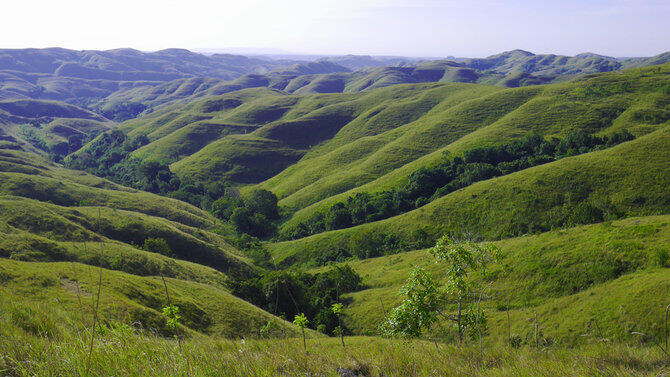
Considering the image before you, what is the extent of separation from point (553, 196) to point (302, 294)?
175ft

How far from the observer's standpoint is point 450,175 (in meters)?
98.8

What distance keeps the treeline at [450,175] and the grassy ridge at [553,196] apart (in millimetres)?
11638

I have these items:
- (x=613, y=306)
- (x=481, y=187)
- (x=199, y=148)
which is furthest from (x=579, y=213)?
(x=199, y=148)

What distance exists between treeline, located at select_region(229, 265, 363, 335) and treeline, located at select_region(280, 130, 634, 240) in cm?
3743

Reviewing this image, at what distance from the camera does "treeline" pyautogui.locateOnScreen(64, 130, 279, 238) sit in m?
109

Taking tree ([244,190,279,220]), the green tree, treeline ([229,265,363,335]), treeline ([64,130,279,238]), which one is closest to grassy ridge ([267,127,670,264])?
treeline ([229,265,363,335])

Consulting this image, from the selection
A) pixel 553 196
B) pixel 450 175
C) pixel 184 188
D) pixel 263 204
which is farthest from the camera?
pixel 184 188

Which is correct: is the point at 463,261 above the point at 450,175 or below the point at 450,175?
above

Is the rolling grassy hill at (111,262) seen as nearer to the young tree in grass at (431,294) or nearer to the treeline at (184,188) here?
the young tree in grass at (431,294)

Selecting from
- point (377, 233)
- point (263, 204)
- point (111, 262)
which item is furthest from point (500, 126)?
point (111, 262)

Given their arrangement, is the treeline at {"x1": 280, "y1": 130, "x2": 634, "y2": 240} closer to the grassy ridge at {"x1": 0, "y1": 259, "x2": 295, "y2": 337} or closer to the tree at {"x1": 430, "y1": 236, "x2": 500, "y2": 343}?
the grassy ridge at {"x1": 0, "y1": 259, "x2": 295, "y2": 337}

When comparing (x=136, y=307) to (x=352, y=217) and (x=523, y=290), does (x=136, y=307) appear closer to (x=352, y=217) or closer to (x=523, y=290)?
(x=523, y=290)

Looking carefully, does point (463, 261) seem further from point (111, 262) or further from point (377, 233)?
point (377, 233)

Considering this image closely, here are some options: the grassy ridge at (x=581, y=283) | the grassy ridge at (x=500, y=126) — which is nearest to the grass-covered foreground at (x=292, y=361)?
the grassy ridge at (x=581, y=283)
